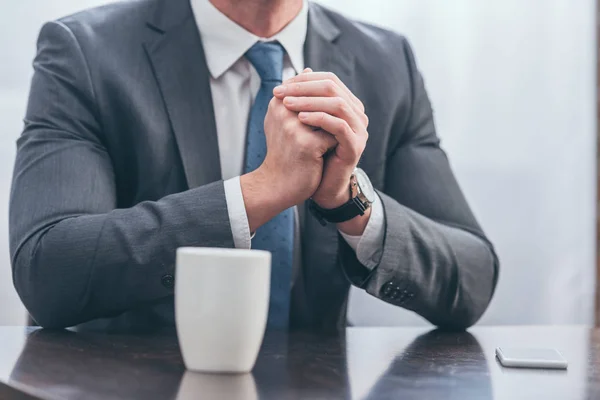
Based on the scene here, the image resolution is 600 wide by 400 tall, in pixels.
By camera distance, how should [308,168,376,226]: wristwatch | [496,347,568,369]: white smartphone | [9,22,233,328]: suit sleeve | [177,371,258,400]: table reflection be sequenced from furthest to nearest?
[308,168,376,226]: wristwatch
[9,22,233,328]: suit sleeve
[496,347,568,369]: white smartphone
[177,371,258,400]: table reflection

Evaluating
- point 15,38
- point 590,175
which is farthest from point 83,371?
point 590,175

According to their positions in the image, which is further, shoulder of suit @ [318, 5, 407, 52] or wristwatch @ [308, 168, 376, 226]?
shoulder of suit @ [318, 5, 407, 52]

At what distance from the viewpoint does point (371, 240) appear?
1.29 metres

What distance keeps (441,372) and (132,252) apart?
1.61 ft

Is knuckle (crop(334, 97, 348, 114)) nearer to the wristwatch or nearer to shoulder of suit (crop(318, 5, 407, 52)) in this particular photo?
the wristwatch

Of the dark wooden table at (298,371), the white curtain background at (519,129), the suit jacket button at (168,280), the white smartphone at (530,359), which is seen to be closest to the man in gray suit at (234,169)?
the suit jacket button at (168,280)

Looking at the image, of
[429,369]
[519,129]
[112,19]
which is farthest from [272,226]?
[519,129]

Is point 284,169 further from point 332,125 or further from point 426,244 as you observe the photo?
point 426,244

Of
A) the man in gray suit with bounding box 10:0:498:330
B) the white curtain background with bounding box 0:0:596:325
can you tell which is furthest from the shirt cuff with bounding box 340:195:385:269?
the white curtain background with bounding box 0:0:596:325

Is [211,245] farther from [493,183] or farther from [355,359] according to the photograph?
[493,183]

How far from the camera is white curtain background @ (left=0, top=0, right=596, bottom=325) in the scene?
2.31 m

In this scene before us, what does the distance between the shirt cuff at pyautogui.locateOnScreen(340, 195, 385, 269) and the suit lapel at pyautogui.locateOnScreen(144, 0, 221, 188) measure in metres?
0.30

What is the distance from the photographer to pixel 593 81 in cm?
245

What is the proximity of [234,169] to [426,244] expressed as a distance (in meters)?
0.37
